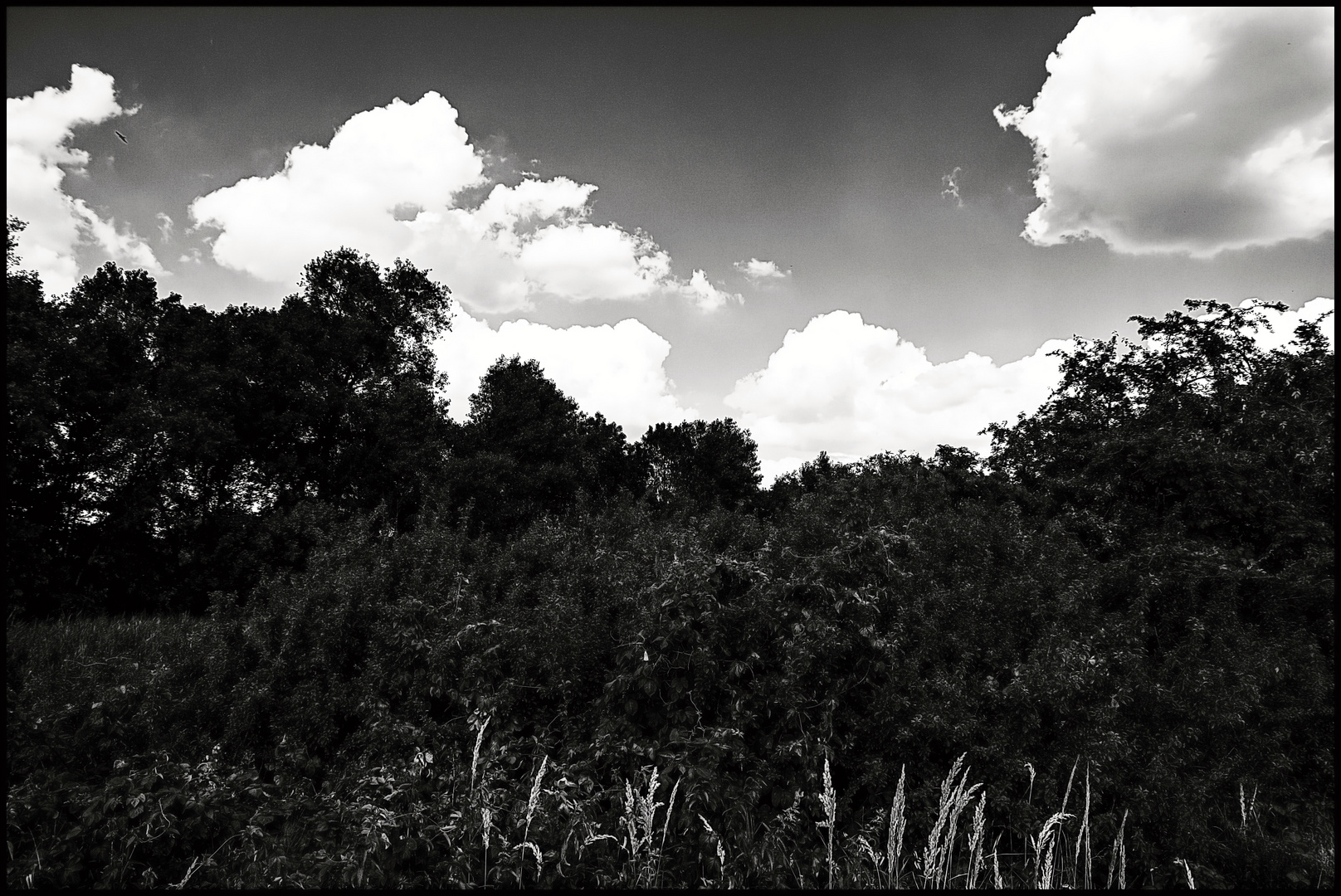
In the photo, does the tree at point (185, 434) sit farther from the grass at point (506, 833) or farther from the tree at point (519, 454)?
the grass at point (506, 833)

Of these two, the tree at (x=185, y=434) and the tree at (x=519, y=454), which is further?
the tree at (x=519, y=454)

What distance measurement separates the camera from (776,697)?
405 cm

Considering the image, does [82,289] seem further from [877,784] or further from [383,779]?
[877,784]

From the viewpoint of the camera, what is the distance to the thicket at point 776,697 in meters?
3.53

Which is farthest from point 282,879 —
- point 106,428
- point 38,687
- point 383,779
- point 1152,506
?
point 106,428

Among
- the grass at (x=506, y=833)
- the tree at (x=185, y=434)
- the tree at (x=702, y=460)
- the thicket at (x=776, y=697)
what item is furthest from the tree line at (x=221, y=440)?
the tree at (x=702, y=460)

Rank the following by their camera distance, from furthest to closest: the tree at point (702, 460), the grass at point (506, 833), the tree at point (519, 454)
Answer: the tree at point (702, 460) → the tree at point (519, 454) → the grass at point (506, 833)

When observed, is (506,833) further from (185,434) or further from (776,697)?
(185,434)

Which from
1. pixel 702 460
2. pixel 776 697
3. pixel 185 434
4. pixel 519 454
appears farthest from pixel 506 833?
pixel 702 460

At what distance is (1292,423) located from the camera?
21.9 ft

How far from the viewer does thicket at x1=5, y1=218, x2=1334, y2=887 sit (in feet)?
11.6

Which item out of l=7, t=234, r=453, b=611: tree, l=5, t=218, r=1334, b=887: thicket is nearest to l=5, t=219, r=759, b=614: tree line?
l=7, t=234, r=453, b=611: tree

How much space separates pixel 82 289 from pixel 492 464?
12013mm

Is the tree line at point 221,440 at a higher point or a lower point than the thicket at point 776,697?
higher
